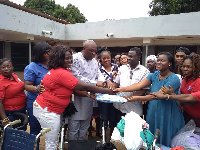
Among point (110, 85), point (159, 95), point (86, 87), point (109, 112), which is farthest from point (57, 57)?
point (109, 112)

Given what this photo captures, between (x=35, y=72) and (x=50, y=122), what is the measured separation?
841mm

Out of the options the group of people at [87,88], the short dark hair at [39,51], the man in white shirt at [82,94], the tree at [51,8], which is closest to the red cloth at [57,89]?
the group of people at [87,88]

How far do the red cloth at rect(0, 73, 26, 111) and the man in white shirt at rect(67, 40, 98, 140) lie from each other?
2.93ft

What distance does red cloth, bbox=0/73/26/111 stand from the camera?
2953mm

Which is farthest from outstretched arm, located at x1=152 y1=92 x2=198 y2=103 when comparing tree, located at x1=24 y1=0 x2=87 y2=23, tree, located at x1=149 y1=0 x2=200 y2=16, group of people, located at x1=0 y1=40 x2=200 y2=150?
tree, located at x1=24 y1=0 x2=87 y2=23

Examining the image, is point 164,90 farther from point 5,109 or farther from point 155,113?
point 5,109

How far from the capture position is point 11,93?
9.86 ft

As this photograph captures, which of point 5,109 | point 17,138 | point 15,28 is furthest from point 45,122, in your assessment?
point 15,28

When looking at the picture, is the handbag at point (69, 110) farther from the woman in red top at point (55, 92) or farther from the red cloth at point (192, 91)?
the red cloth at point (192, 91)

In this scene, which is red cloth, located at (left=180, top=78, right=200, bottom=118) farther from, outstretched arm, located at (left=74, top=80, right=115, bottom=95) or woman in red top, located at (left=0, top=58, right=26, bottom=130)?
woman in red top, located at (left=0, top=58, right=26, bottom=130)

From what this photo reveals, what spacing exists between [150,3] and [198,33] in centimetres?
997

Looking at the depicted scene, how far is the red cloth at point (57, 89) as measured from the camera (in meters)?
2.40

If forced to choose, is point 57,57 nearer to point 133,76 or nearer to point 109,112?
point 133,76

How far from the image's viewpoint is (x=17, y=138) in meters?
2.02
